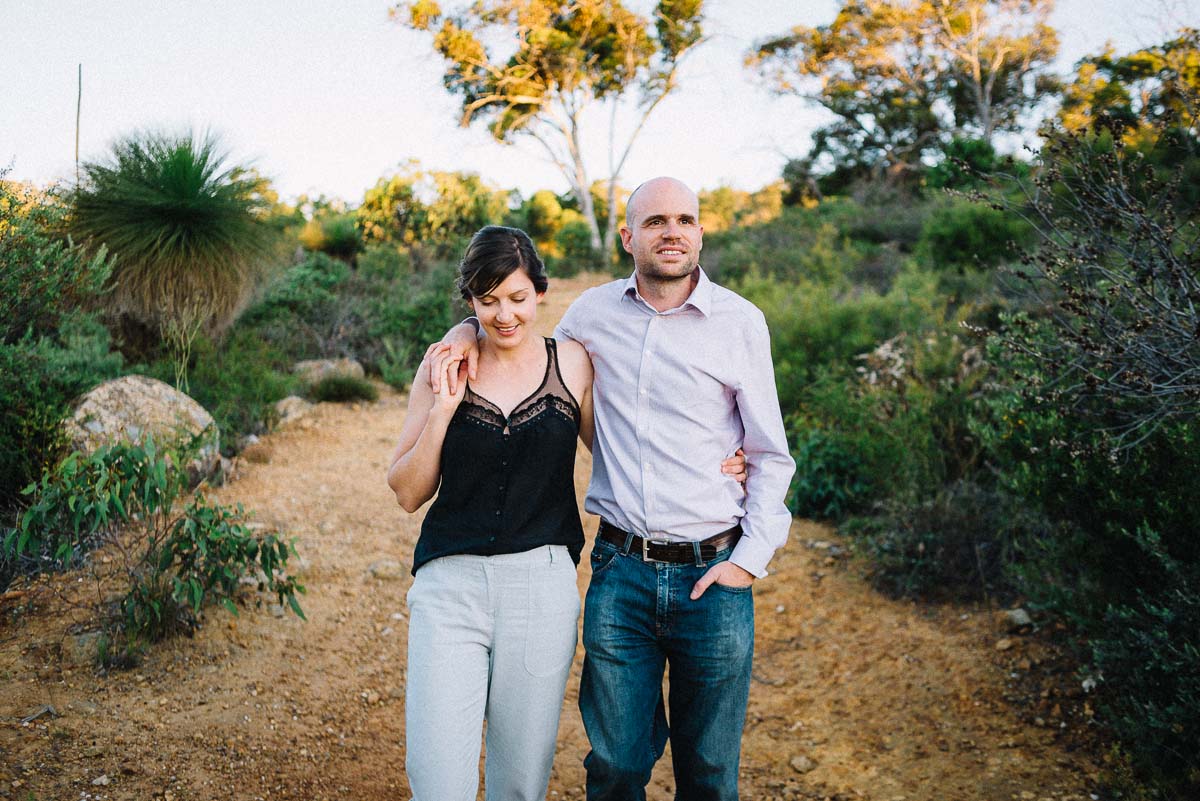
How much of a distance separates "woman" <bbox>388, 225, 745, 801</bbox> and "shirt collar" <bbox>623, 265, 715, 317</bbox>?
36 centimetres

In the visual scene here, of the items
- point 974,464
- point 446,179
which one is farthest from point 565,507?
point 446,179

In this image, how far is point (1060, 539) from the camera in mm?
4160

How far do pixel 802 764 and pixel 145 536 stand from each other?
330 cm

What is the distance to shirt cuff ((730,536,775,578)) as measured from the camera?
104 inches

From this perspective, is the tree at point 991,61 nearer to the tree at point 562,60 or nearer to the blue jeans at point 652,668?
the tree at point 562,60

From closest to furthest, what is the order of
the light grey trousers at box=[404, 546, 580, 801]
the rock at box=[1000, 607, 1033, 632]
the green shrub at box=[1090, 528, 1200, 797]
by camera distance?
the light grey trousers at box=[404, 546, 580, 801]
the green shrub at box=[1090, 528, 1200, 797]
the rock at box=[1000, 607, 1033, 632]

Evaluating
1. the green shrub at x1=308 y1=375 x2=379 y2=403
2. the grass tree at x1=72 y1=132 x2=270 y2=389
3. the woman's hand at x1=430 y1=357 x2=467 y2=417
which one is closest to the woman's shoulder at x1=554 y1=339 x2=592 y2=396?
the woman's hand at x1=430 y1=357 x2=467 y2=417

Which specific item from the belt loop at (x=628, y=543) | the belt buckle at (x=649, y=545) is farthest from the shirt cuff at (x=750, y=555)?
the belt loop at (x=628, y=543)

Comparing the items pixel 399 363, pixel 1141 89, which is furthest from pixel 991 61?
pixel 399 363

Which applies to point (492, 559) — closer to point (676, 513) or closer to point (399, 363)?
point (676, 513)

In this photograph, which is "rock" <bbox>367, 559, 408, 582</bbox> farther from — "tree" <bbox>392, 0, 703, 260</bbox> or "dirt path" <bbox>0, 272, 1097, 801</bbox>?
"tree" <bbox>392, 0, 703, 260</bbox>

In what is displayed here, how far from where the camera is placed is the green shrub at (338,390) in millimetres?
9641

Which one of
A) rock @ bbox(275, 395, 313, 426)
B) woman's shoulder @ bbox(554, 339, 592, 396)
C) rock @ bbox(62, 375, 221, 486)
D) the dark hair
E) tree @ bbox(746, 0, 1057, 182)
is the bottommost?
rock @ bbox(275, 395, 313, 426)

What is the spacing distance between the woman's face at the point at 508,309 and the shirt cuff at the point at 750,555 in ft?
3.03
